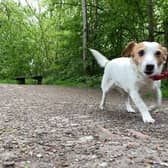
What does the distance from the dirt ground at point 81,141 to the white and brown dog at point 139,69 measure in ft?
0.91

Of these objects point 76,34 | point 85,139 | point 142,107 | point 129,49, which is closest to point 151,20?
point 76,34

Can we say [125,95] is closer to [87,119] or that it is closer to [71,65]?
[87,119]

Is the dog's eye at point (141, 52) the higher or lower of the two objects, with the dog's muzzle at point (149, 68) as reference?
higher

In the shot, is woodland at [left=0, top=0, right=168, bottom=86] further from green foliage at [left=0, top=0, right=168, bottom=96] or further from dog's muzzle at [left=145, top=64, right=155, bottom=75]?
dog's muzzle at [left=145, top=64, right=155, bottom=75]

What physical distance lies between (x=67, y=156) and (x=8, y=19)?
1626 cm

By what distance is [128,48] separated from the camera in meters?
4.12

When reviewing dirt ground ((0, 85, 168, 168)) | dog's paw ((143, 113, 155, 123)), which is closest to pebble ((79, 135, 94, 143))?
dirt ground ((0, 85, 168, 168))

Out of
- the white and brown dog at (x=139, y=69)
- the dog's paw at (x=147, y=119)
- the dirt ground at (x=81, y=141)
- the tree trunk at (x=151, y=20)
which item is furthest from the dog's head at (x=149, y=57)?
the tree trunk at (x=151, y=20)

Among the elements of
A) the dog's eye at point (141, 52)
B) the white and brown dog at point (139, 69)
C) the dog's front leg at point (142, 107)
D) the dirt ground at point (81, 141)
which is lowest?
the dirt ground at point (81, 141)

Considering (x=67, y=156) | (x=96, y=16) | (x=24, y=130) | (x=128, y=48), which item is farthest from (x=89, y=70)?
(x=67, y=156)

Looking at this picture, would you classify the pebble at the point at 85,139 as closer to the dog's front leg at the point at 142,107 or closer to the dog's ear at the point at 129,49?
the dog's front leg at the point at 142,107

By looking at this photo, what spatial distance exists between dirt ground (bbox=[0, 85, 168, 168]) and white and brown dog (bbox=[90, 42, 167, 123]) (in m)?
0.28

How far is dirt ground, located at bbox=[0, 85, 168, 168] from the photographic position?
7.86 feet

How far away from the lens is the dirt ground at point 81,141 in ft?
7.86
